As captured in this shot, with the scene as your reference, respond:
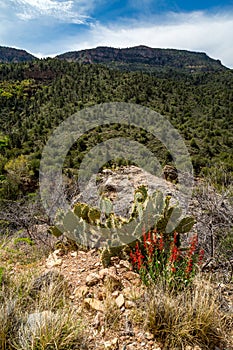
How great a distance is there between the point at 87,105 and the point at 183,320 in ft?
88.0

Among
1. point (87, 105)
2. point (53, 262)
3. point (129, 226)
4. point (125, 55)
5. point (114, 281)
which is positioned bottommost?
point (53, 262)

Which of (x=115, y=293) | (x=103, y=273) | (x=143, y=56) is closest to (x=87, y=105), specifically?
(x=103, y=273)

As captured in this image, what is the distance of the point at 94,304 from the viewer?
8.41 feet

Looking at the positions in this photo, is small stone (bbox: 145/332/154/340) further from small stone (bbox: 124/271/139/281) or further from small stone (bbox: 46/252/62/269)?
small stone (bbox: 46/252/62/269)

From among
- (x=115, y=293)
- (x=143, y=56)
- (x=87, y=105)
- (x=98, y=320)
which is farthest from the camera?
(x=143, y=56)

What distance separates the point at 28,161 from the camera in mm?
20703

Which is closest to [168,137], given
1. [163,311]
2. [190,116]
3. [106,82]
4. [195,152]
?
[195,152]

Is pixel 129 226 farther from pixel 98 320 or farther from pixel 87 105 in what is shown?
pixel 87 105

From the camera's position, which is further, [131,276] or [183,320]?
[131,276]

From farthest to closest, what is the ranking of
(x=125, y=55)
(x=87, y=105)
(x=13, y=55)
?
(x=13, y=55) < (x=125, y=55) < (x=87, y=105)

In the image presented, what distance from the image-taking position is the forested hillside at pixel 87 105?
20250 mm

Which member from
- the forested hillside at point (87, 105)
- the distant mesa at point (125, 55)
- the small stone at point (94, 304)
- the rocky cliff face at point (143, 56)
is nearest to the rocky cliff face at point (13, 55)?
the distant mesa at point (125, 55)

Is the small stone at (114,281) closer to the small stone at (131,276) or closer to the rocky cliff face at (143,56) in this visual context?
the small stone at (131,276)

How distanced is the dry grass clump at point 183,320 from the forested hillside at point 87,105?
14802mm
